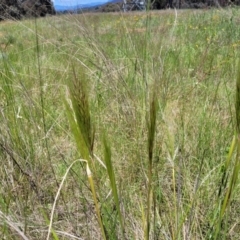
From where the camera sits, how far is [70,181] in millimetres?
936

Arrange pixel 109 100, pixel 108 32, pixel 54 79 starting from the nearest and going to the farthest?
pixel 109 100 → pixel 54 79 → pixel 108 32

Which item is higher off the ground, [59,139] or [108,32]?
[108,32]

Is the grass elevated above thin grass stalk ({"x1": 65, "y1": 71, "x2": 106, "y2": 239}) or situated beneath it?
situated beneath

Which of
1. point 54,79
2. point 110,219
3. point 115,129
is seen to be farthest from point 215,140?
point 54,79

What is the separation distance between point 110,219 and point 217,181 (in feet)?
0.99

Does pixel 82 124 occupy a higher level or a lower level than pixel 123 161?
higher

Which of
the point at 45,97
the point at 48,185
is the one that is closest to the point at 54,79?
the point at 45,97

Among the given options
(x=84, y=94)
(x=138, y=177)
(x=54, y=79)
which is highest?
(x=84, y=94)

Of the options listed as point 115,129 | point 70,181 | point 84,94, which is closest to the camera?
point 84,94

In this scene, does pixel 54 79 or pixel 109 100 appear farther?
pixel 54 79

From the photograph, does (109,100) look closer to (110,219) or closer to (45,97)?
(45,97)

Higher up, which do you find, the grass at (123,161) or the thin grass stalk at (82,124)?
the thin grass stalk at (82,124)

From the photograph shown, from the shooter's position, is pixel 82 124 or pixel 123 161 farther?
pixel 123 161

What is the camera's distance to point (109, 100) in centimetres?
139
